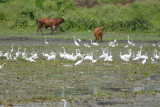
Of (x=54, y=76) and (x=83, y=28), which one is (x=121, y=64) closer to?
(x=54, y=76)

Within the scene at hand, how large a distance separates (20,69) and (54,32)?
55.4 feet

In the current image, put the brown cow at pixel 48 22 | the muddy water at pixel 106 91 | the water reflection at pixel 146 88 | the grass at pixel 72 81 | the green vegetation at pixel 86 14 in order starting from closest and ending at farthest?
the muddy water at pixel 106 91, the grass at pixel 72 81, the water reflection at pixel 146 88, the brown cow at pixel 48 22, the green vegetation at pixel 86 14

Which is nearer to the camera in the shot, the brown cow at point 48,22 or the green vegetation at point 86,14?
the brown cow at point 48,22

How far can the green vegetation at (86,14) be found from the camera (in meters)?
33.7

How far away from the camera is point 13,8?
→ 3684 cm

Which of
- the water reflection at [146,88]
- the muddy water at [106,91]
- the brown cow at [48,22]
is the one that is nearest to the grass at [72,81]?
the muddy water at [106,91]

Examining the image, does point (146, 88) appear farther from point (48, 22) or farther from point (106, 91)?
point (48, 22)

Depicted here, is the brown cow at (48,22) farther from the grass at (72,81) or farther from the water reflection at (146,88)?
the water reflection at (146,88)

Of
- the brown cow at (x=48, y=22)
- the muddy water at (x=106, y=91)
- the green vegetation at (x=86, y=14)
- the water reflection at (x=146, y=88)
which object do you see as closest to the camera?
the muddy water at (x=106, y=91)

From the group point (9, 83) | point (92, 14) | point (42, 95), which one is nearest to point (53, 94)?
point (42, 95)

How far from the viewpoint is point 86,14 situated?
36.2 metres

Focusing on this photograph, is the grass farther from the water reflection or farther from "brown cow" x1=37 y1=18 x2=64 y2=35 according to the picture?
"brown cow" x1=37 y1=18 x2=64 y2=35

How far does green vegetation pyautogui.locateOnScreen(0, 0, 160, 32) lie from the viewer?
33656 millimetres

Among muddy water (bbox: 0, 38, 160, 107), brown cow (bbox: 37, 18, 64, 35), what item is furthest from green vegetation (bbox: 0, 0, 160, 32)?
muddy water (bbox: 0, 38, 160, 107)
